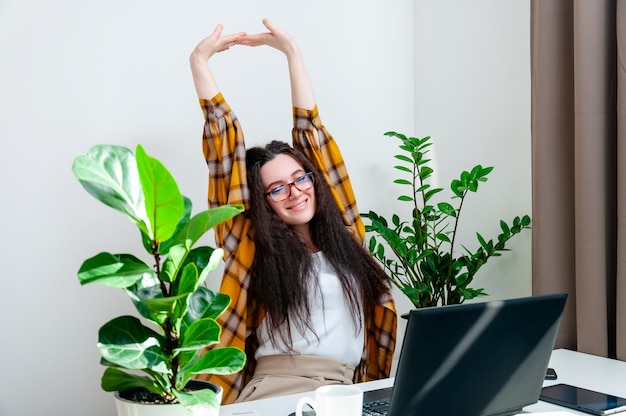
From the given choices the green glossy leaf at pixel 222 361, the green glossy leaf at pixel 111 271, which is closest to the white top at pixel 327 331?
the green glossy leaf at pixel 222 361

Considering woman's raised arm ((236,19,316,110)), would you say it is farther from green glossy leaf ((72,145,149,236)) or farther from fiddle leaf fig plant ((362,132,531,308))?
green glossy leaf ((72,145,149,236))

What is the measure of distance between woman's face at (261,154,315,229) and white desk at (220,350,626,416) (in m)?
0.57

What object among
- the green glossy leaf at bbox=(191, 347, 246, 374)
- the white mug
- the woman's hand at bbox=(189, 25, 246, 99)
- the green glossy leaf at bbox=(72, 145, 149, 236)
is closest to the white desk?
the white mug

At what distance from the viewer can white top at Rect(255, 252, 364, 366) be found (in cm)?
194

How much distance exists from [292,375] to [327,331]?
0.50ft

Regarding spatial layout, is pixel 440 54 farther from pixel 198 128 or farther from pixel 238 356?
pixel 238 356

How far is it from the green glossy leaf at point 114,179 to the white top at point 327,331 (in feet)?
3.40

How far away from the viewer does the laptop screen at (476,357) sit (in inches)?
46.0

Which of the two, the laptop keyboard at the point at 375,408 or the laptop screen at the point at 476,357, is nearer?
the laptop screen at the point at 476,357

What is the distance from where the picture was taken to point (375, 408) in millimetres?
1371

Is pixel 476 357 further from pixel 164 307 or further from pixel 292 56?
pixel 292 56

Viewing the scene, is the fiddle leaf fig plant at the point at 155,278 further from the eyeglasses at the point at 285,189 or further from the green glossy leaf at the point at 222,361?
the eyeglasses at the point at 285,189

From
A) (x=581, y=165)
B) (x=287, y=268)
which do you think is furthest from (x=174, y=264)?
(x=581, y=165)

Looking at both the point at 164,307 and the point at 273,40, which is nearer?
the point at 164,307
